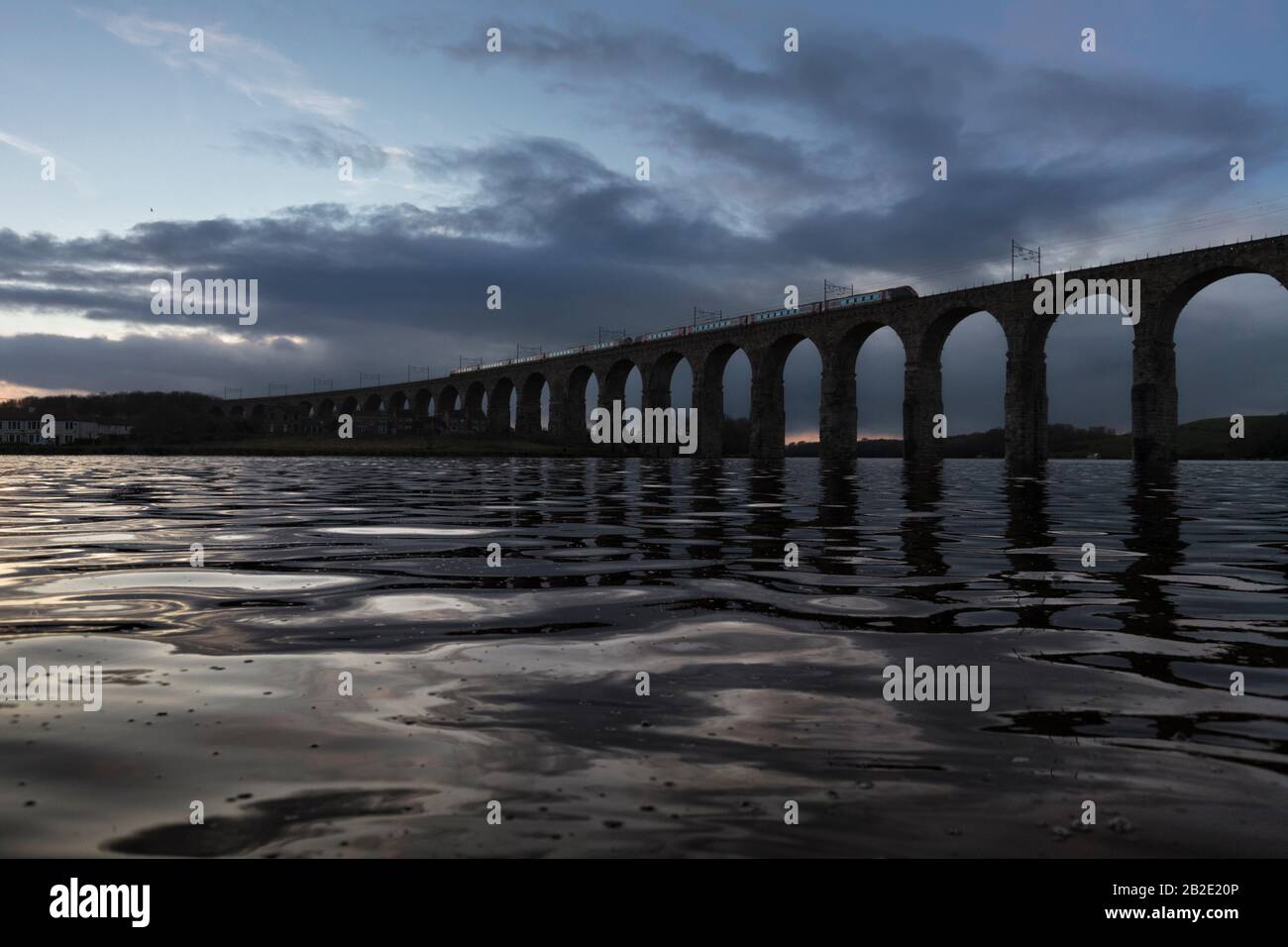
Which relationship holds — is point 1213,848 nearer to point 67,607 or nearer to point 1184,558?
point 67,607

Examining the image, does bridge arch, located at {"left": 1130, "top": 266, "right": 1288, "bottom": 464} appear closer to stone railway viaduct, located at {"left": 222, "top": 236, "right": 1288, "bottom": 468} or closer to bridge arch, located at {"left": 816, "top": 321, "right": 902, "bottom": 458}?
stone railway viaduct, located at {"left": 222, "top": 236, "right": 1288, "bottom": 468}

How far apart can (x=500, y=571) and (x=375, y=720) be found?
4.12 m

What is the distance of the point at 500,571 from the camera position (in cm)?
752

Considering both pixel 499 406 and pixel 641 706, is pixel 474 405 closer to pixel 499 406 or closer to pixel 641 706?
pixel 499 406

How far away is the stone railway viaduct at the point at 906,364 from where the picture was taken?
50500mm

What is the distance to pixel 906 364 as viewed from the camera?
209ft

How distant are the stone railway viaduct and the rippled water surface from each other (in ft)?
163

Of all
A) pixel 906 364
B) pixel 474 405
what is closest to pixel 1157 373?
pixel 906 364

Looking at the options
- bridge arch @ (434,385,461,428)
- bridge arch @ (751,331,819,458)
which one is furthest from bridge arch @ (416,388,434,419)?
bridge arch @ (751,331,819,458)

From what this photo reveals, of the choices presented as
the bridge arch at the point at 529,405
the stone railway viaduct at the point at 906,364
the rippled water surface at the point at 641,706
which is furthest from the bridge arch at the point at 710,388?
the rippled water surface at the point at 641,706

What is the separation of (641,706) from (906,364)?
211ft

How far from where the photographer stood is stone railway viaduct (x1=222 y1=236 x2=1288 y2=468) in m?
50.5

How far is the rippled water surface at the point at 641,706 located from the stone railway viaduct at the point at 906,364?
49.7m
